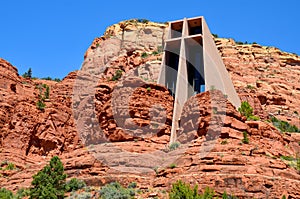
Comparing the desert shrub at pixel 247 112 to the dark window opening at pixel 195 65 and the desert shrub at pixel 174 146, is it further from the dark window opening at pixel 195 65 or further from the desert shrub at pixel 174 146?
the desert shrub at pixel 174 146

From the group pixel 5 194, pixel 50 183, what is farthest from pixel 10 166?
pixel 50 183

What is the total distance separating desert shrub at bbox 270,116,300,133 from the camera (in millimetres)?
59444

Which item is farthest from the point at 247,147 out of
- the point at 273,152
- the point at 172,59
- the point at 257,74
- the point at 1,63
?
the point at 257,74

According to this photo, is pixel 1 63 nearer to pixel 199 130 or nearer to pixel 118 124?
pixel 118 124

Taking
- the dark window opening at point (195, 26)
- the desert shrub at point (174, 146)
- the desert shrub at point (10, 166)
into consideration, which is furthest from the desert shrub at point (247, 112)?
the desert shrub at point (10, 166)

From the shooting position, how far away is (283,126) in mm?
60188

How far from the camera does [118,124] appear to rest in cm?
4269

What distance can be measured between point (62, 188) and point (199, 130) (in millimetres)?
9871

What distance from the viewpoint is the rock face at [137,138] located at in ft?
114

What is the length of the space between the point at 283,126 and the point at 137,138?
23632mm

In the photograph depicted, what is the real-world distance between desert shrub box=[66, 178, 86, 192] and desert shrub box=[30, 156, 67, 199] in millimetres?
431

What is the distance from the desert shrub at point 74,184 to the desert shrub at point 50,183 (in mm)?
431

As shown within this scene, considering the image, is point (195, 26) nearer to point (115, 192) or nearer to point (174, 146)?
point (174, 146)

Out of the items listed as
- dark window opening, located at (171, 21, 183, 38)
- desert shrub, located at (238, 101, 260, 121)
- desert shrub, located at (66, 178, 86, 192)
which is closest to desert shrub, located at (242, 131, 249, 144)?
desert shrub, located at (238, 101, 260, 121)
